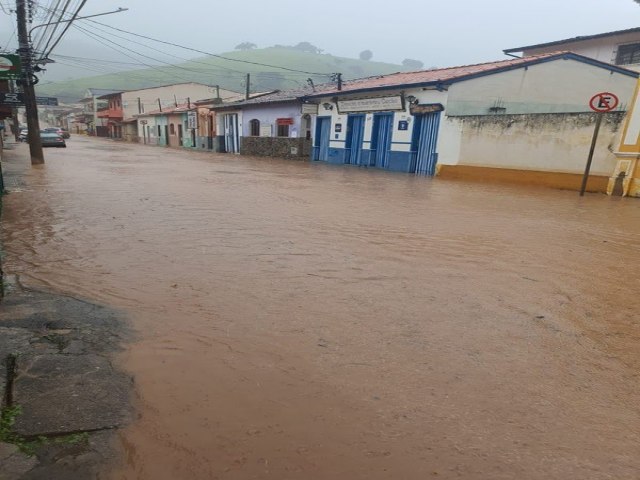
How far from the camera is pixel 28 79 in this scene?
1589 centimetres

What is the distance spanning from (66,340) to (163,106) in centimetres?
5922

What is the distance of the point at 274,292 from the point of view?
12.6 feet

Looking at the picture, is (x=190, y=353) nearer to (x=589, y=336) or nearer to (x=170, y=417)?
(x=170, y=417)

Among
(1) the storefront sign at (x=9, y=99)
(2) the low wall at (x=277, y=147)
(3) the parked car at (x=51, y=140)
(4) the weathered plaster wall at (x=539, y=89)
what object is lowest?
(3) the parked car at (x=51, y=140)

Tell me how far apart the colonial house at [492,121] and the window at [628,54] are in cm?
371

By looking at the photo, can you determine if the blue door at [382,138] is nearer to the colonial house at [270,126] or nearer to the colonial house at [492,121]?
the colonial house at [492,121]

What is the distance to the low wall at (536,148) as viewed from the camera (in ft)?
38.5

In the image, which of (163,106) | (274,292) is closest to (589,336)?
(274,292)

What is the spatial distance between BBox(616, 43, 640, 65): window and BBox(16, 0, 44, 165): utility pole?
25.8 metres

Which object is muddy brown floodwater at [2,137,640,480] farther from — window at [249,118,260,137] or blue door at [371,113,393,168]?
window at [249,118,260,137]

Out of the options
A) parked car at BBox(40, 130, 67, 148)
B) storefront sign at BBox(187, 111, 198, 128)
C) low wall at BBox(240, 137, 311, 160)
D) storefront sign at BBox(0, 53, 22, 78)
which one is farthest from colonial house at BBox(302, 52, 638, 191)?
storefront sign at BBox(187, 111, 198, 128)

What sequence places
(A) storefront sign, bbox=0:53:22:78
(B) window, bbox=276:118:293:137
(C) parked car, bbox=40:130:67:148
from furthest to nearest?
(C) parked car, bbox=40:130:67:148, (B) window, bbox=276:118:293:137, (A) storefront sign, bbox=0:53:22:78

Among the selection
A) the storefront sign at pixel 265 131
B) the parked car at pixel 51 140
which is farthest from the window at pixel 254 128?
the parked car at pixel 51 140

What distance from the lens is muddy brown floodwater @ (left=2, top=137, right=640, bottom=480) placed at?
2000mm
